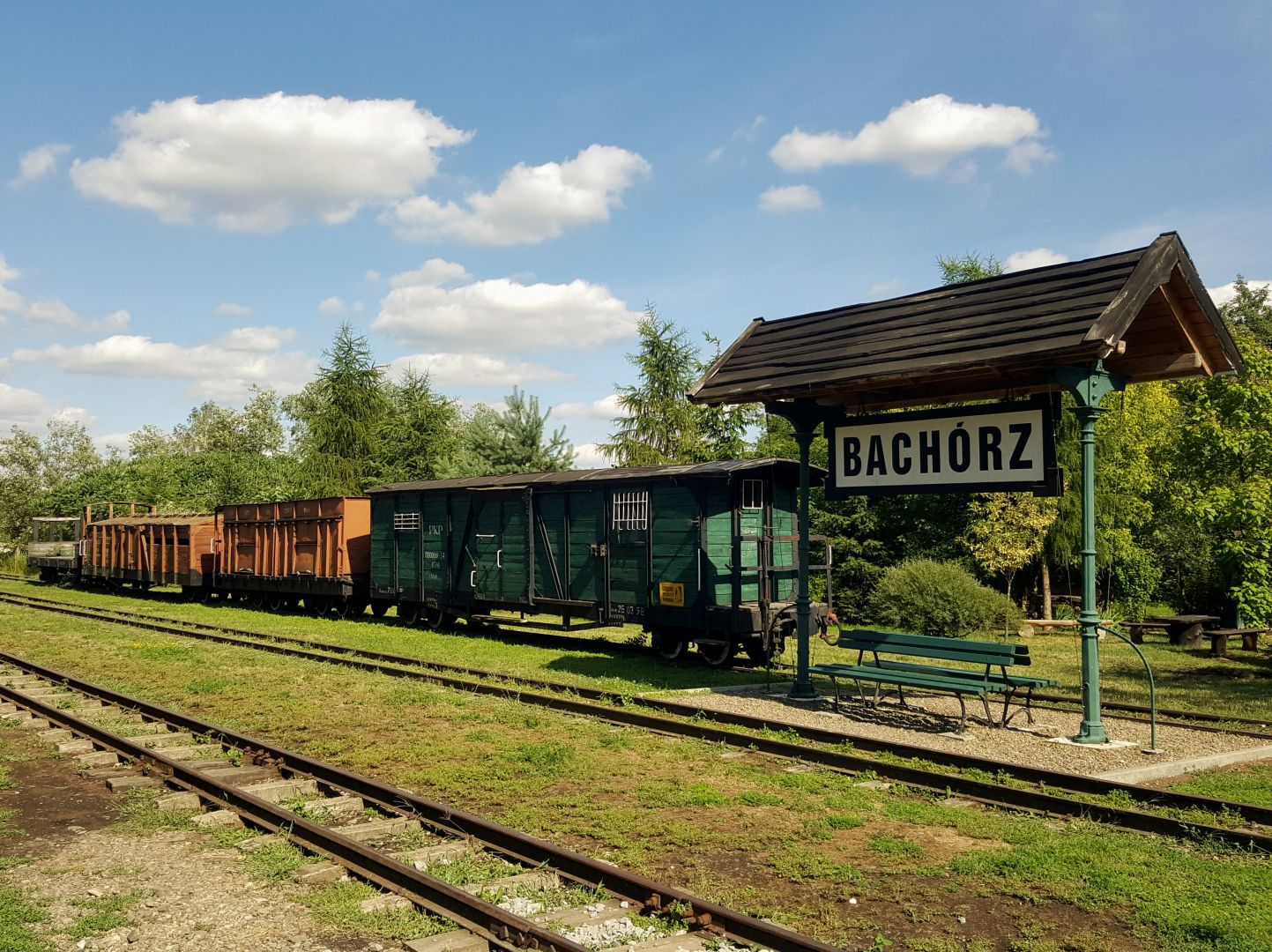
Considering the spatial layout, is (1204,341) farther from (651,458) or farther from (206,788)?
(651,458)

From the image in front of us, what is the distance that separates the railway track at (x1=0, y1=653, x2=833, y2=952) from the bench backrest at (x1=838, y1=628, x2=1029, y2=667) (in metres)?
5.89

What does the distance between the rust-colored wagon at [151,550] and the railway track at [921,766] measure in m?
17.8

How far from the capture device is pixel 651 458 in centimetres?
4034

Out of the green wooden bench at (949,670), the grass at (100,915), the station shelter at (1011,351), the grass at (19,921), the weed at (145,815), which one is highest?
the station shelter at (1011,351)

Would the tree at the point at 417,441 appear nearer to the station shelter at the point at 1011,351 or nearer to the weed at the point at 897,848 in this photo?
the station shelter at the point at 1011,351

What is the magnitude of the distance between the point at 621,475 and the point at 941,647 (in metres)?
7.71

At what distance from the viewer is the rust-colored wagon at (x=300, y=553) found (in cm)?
2428

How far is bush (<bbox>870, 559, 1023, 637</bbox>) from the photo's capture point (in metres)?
21.9

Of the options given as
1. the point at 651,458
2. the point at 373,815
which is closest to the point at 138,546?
the point at 651,458

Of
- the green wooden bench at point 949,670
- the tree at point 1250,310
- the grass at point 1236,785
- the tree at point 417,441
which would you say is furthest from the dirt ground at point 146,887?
the tree at point 1250,310

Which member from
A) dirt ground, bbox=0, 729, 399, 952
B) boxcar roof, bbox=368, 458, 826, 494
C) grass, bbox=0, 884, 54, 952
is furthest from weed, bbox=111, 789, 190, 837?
boxcar roof, bbox=368, 458, 826, 494

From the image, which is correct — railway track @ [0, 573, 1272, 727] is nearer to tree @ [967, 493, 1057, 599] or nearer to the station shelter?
the station shelter

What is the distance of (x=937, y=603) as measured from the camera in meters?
22.0

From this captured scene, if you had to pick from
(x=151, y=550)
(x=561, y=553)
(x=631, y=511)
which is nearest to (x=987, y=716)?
(x=631, y=511)
